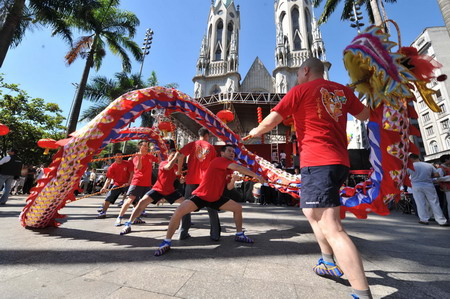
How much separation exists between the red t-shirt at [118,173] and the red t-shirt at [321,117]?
5113 millimetres

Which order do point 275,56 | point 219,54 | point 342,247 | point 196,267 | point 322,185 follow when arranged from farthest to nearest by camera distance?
point 219,54
point 275,56
point 196,267
point 322,185
point 342,247

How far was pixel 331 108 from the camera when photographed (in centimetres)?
184

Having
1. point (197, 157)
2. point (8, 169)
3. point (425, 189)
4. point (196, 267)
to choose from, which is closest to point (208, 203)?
point (197, 157)

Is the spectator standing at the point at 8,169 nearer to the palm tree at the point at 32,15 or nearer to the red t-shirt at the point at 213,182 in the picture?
the palm tree at the point at 32,15

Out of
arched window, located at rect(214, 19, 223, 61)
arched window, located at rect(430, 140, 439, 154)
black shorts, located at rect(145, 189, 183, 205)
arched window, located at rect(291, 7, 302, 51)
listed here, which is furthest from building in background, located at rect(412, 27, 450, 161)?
black shorts, located at rect(145, 189, 183, 205)

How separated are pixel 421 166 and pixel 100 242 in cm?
785

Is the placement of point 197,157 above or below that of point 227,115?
below

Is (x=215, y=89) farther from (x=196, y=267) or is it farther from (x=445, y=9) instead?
(x=196, y=267)

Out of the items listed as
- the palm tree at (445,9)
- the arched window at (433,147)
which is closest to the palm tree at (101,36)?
the palm tree at (445,9)

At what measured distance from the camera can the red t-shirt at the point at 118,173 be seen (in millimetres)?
5613

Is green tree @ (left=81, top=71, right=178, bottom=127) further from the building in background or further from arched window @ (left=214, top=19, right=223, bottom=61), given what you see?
the building in background

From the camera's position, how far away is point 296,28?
1278 inches

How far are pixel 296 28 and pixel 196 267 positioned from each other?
38.4 meters

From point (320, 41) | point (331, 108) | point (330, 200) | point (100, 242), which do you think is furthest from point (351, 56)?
point (320, 41)
